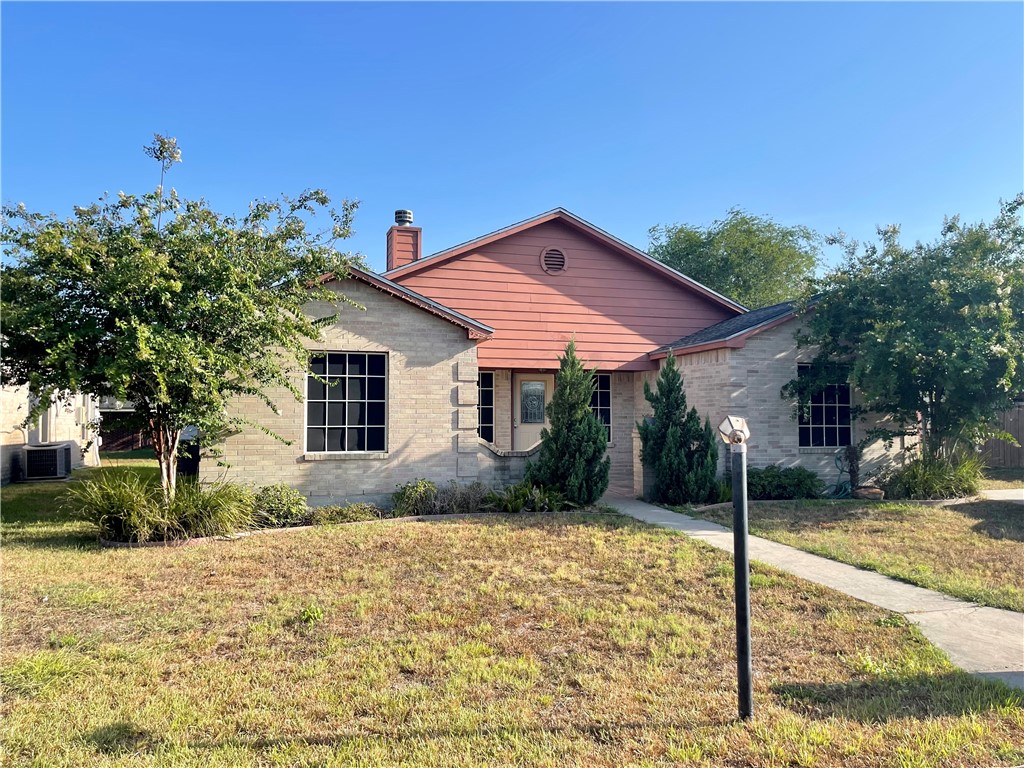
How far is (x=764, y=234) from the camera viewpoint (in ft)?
104

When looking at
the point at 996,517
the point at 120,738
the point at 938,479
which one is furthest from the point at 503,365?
the point at 120,738

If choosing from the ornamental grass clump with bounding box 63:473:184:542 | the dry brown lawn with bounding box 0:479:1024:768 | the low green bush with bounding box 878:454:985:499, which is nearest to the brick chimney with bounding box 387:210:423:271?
the ornamental grass clump with bounding box 63:473:184:542

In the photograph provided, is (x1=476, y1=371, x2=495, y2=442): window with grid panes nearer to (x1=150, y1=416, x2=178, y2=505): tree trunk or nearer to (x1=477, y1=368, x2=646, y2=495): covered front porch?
(x1=477, y1=368, x2=646, y2=495): covered front porch

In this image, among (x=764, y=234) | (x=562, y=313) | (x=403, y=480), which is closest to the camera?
(x=403, y=480)

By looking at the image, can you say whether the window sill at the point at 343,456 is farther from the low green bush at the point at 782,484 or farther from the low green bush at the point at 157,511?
the low green bush at the point at 782,484

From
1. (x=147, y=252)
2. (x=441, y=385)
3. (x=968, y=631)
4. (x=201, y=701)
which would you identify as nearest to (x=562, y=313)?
(x=441, y=385)

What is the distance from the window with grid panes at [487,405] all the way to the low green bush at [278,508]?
508 centimetres

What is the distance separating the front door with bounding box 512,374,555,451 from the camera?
14.5 m

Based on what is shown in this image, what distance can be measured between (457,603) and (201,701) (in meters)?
2.37

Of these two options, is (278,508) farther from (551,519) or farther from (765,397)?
(765,397)

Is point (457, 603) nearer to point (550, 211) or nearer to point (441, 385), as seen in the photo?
point (441, 385)

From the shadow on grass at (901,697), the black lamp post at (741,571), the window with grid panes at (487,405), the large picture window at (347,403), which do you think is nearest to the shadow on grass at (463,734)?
the black lamp post at (741,571)

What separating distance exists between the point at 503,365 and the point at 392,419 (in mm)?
3518

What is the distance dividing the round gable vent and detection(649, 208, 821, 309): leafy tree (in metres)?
18.2
